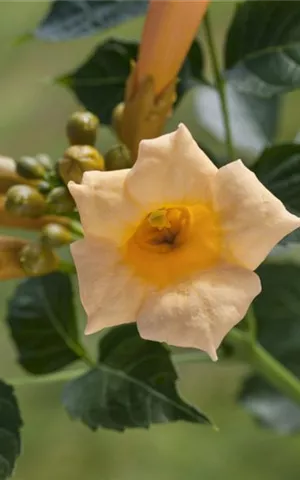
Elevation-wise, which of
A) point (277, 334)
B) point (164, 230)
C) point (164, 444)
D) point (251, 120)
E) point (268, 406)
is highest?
point (164, 230)

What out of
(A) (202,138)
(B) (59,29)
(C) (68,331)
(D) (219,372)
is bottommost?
(D) (219,372)

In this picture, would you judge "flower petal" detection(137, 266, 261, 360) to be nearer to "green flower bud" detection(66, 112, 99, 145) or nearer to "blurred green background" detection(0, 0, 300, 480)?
"green flower bud" detection(66, 112, 99, 145)

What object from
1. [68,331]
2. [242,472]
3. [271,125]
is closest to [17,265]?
[68,331]

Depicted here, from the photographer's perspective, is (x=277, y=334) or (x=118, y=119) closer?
(x=118, y=119)

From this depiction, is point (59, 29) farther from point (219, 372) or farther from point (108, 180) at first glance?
point (219, 372)

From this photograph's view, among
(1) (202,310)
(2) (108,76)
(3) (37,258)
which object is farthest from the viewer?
(2) (108,76)

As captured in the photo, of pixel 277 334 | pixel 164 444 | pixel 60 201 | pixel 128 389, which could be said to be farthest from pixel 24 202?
pixel 164 444

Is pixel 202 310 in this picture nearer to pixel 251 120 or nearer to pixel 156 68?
pixel 156 68

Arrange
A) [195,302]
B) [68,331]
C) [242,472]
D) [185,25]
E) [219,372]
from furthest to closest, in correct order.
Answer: [219,372] < [242,472] < [68,331] < [185,25] < [195,302]
